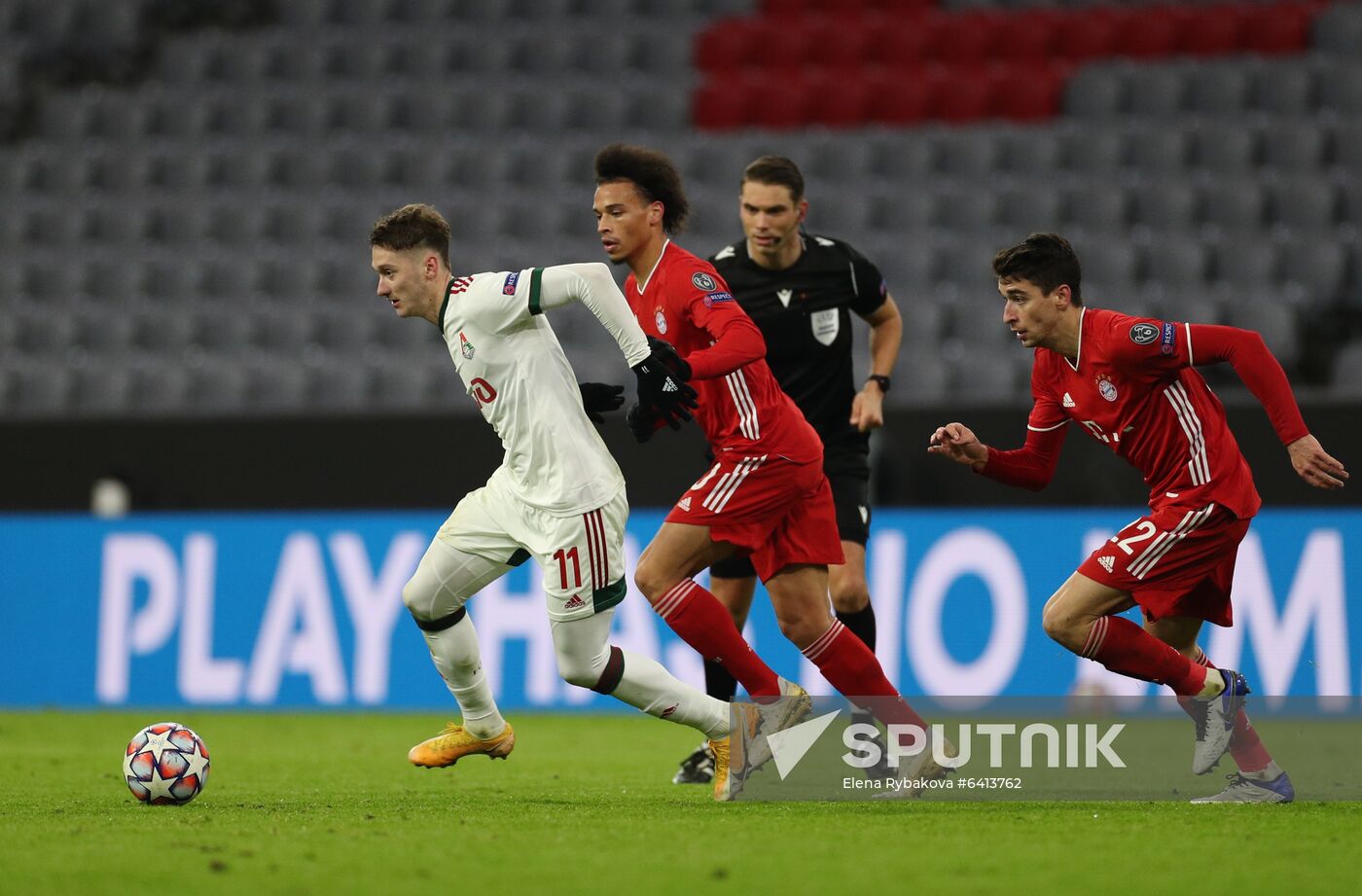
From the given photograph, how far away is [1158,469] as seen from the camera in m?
5.06

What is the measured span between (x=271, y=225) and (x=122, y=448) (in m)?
3.60

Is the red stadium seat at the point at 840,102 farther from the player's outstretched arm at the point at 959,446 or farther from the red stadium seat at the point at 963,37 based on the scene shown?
the player's outstretched arm at the point at 959,446

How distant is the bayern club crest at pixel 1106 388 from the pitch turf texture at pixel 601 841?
1.20 m

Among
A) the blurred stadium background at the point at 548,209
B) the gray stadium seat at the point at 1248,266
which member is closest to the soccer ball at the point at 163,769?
the blurred stadium background at the point at 548,209

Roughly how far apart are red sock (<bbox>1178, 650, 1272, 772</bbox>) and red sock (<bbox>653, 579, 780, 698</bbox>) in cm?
129

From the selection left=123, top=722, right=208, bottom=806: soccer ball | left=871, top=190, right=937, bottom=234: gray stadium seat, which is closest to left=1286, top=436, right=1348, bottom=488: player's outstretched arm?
left=123, top=722, right=208, bottom=806: soccer ball

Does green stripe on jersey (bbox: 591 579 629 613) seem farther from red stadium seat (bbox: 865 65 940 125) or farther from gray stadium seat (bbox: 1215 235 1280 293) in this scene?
red stadium seat (bbox: 865 65 940 125)

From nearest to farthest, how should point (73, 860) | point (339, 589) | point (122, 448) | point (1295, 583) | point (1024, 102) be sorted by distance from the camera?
point (73, 860) < point (1295, 583) < point (339, 589) < point (122, 448) < point (1024, 102)

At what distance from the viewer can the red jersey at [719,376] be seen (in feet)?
16.8

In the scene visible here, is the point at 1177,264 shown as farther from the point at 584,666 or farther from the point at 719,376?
the point at 584,666

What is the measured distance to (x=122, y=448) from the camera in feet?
33.2

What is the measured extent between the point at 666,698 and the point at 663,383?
1002mm

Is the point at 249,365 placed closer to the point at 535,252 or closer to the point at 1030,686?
the point at 535,252

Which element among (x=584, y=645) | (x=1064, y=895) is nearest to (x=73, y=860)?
(x=584, y=645)
